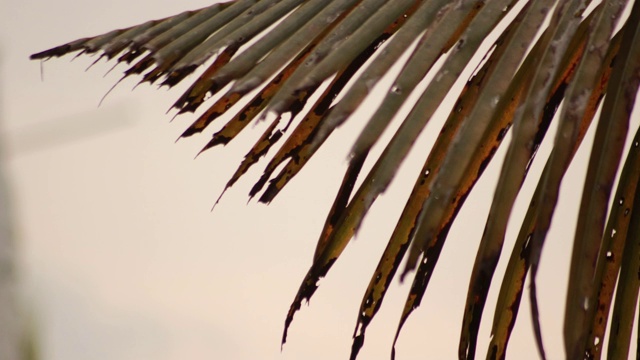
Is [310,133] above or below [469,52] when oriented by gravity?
below

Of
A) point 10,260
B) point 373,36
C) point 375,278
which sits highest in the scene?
point 373,36

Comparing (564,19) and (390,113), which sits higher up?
(564,19)

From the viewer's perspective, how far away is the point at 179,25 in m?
1.16

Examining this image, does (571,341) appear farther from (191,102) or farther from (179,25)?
(179,25)

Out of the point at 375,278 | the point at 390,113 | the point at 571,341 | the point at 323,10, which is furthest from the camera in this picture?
the point at 323,10

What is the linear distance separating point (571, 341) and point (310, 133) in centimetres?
41

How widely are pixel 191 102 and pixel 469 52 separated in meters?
0.33

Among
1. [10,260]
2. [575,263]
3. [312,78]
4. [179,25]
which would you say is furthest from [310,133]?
[10,260]

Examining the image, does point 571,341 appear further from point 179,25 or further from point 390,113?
point 179,25

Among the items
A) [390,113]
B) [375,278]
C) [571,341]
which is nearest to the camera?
[571,341]

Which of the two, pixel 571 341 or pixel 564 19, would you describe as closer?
pixel 571 341

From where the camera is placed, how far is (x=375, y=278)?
0.96 metres

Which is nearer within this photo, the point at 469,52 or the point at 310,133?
the point at 469,52

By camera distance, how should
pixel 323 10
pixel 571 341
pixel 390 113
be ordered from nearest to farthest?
pixel 571 341 < pixel 390 113 < pixel 323 10
